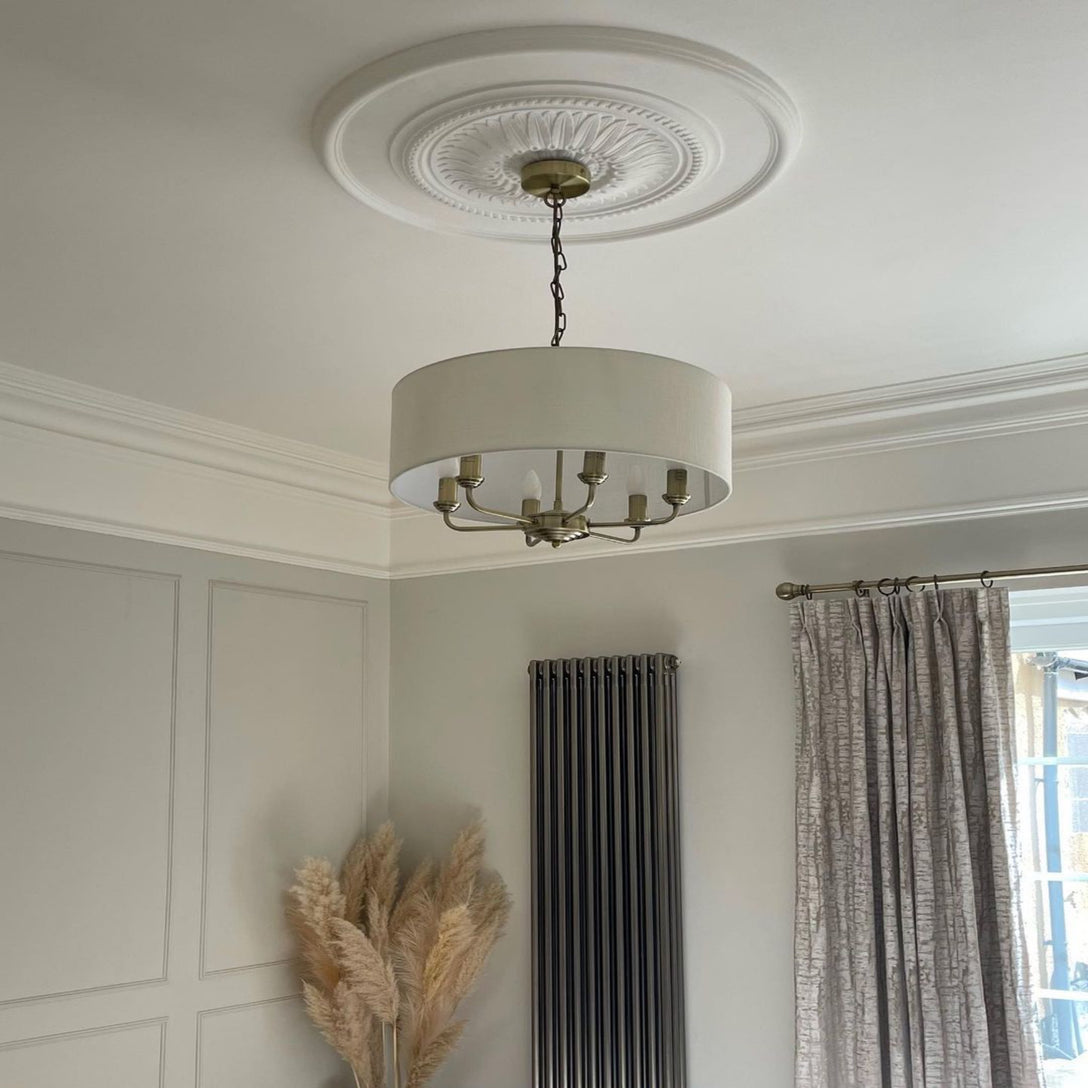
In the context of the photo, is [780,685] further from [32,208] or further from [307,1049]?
[32,208]

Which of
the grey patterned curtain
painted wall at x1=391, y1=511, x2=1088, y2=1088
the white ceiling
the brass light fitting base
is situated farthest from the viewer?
painted wall at x1=391, y1=511, x2=1088, y2=1088

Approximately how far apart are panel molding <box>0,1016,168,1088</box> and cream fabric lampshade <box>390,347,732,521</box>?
222cm

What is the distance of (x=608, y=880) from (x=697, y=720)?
1.88 feet

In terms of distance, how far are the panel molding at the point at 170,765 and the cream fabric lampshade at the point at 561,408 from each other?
74.8 inches

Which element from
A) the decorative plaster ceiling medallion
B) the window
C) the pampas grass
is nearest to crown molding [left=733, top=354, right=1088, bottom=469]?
the window

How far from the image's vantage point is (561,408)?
5.93 ft

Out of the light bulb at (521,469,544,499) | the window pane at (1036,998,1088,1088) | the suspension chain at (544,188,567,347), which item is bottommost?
the window pane at (1036,998,1088,1088)

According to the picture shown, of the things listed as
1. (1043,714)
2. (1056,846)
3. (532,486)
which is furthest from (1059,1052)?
(532,486)

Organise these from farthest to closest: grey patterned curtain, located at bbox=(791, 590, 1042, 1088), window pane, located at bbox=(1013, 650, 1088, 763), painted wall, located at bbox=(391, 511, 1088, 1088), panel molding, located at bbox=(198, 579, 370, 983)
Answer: panel molding, located at bbox=(198, 579, 370, 983), painted wall, located at bbox=(391, 511, 1088, 1088), window pane, located at bbox=(1013, 650, 1088, 763), grey patterned curtain, located at bbox=(791, 590, 1042, 1088)

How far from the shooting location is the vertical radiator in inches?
148

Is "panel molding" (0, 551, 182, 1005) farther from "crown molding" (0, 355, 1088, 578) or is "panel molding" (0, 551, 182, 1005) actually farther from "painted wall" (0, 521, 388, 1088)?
"crown molding" (0, 355, 1088, 578)

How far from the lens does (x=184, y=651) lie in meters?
3.83

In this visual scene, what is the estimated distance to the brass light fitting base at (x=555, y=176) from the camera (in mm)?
2080

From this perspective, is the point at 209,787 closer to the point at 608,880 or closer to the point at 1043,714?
the point at 608,880
